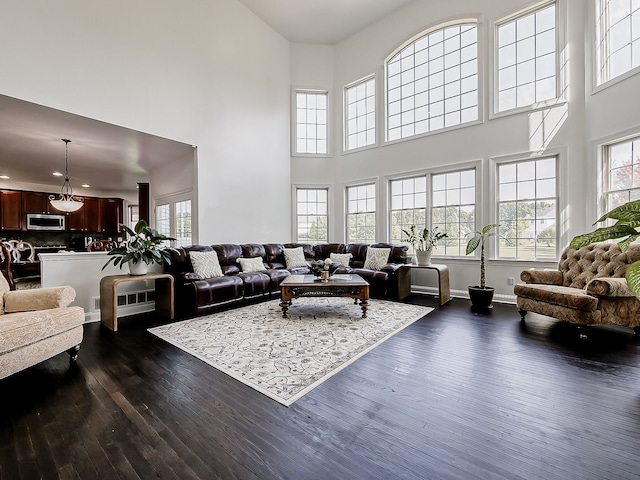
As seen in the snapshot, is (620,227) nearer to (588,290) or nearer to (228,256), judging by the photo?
(588,290)

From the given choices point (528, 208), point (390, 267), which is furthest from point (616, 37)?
point (390, 267)

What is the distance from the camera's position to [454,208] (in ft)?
18.6

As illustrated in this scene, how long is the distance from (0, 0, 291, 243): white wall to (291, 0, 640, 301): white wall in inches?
45.9

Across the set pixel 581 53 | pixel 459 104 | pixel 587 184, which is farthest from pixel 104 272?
pixel 581 53

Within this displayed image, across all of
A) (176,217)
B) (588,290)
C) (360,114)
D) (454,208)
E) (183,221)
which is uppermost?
(360,114)

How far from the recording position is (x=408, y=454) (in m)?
1.49

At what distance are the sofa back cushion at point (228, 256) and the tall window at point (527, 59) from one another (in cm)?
549

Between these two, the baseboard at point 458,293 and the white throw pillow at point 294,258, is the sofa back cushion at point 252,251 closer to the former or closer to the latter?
the white throw pillow at point 294,258

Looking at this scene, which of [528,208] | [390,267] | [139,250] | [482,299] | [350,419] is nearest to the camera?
[350,419]

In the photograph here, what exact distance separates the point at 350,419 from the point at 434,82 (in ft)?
21.3

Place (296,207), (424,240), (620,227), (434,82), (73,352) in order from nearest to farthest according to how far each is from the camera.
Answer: (620,227) < (73,352) < (424,240) < (434,82) < (296,207)

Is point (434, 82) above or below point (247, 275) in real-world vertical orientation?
above

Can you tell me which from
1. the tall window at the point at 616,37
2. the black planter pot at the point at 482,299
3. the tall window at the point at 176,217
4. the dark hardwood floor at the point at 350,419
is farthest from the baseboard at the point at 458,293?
the tall window at the point at 176,217

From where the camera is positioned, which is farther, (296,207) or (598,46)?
(296,207)
